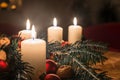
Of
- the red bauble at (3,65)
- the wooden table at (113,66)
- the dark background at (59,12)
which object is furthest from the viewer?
the dark background at (59,12)

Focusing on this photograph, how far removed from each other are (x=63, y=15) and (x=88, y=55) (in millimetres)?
2708

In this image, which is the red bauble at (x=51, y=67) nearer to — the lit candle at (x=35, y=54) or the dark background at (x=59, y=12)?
the lit candle at (x=35, y=54)

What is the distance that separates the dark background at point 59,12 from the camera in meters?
3.31

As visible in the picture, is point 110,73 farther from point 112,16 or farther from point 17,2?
point 17,2

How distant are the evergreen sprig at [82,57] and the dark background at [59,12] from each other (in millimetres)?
2480

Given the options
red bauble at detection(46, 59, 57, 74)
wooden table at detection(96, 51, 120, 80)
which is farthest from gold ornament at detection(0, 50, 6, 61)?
wooden table at detection(96, 51, 120, 80)

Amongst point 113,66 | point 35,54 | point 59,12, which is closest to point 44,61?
point 35,54

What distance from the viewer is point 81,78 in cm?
68

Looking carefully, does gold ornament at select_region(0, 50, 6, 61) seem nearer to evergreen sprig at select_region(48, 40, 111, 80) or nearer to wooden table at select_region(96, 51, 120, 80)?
evergreen sprig at select_region(48, 40, 111, 80)

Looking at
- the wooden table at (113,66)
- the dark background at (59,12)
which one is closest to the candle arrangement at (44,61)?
the wooden table at (113,66)

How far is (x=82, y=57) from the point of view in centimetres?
74

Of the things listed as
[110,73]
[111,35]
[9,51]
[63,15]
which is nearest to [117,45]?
[111,35]

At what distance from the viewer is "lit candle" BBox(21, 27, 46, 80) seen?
67cm

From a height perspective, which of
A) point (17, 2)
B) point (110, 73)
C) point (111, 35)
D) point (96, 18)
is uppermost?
point (17, 2)
